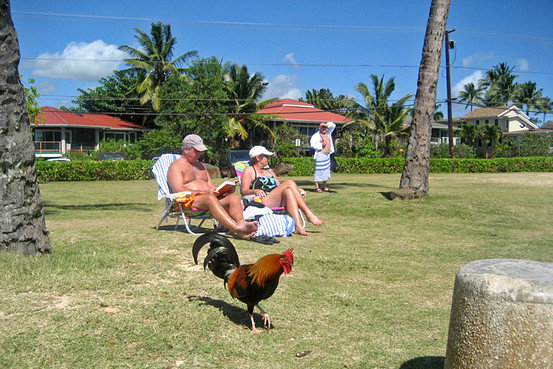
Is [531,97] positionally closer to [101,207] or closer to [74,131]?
[74,131]

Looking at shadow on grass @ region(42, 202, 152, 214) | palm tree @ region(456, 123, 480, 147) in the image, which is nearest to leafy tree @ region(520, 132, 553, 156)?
palm tree @ region(456, 123, 480, 147)

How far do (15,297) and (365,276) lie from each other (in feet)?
12.0

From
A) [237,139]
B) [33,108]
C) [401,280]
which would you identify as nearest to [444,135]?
[237,139]

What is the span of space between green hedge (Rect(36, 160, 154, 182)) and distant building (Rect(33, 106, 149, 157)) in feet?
58.2

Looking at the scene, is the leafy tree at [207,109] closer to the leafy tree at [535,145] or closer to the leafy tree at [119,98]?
the leafy tree at [119,98]

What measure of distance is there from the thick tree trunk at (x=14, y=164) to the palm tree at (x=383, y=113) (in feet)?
116

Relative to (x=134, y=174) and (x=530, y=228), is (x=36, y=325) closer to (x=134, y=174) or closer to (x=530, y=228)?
(x=530, y=228)

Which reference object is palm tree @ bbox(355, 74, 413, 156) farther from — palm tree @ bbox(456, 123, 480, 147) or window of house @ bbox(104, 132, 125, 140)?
window of house @ bbox(104, 132, 125, 140)

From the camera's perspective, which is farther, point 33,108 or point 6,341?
point 33,108

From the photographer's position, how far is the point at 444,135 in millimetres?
61000

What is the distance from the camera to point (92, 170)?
24766mm

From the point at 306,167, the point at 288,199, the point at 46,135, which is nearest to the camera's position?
the point at 288,199

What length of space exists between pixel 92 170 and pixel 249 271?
2256cm

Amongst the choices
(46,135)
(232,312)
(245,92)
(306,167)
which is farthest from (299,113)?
(232,312)
